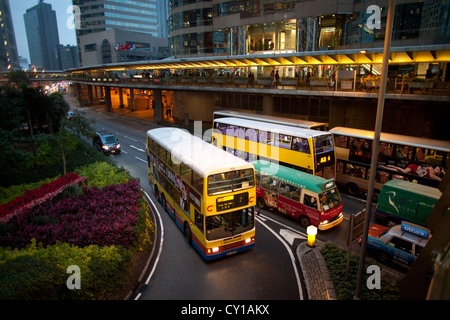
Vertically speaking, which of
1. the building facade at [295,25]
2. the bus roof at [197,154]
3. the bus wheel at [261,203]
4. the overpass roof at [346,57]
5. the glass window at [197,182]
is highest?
the building facade at [295,25]

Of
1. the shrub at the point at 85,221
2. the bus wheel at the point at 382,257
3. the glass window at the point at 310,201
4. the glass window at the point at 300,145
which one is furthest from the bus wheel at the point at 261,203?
the shrub at the point at 85,221

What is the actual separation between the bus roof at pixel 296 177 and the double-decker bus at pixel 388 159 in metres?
4.47

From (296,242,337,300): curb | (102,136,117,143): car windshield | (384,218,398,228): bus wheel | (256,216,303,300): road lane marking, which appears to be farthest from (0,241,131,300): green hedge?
(102,136,117,143): car windshield

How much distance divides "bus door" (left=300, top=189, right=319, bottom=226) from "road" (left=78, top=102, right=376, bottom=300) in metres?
0.78

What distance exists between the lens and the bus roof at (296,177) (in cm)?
1274

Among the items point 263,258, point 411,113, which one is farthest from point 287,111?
point 263,258

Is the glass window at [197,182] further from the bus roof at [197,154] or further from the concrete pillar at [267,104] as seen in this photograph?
the concrete pillar at [267,104]

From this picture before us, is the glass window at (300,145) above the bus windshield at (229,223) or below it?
above

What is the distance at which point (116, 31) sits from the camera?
89438 millimetres

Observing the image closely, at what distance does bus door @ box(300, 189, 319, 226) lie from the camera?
1266cm

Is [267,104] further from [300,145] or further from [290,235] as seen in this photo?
[290,235]

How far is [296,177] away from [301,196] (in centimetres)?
99
